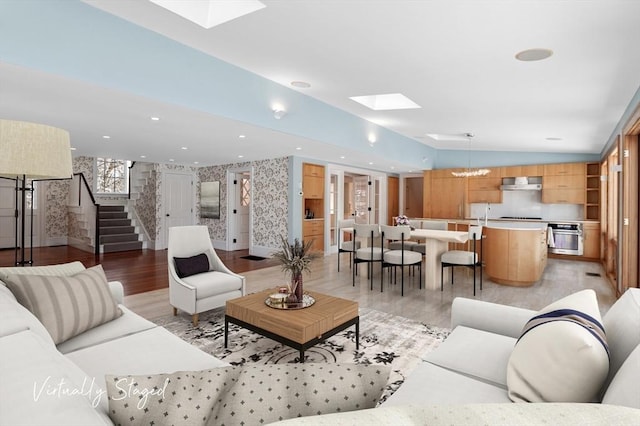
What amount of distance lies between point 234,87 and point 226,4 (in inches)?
47.4

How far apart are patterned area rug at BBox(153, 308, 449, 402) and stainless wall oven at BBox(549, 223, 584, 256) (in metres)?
5.87

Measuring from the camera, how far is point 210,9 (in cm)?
299

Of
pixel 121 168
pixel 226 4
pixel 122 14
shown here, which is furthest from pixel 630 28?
pixel 121 168

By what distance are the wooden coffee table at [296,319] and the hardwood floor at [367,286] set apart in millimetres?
1268

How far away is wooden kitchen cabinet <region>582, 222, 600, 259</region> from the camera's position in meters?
7.44

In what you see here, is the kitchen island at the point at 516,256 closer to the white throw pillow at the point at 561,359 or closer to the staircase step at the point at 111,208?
the white throw pillow at the point at 561,359

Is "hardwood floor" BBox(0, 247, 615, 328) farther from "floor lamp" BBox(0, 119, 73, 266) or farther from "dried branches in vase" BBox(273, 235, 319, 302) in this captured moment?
"floor lamp" BBox(0, 119, 73, 266)

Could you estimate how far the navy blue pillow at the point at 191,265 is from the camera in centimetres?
366

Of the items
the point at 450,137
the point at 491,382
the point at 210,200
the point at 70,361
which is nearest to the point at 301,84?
the point at 491,382

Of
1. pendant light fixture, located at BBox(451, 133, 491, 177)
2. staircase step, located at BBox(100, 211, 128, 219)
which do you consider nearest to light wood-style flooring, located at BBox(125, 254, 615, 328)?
pendant light fixture, located at BBox(451, 133, 491, 177)

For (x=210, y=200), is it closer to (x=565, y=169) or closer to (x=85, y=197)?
(x=85, y=197)

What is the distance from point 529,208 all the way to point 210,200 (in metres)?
8.09

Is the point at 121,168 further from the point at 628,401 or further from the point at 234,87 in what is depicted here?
the point at 628,401

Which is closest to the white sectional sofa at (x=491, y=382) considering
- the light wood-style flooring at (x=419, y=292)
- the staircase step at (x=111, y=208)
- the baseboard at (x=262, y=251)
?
the light wood-style flooring at (x=419, y=292)
